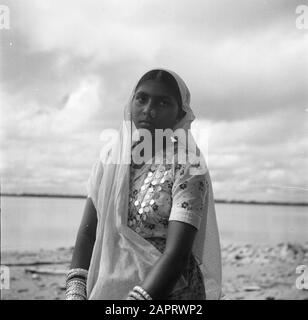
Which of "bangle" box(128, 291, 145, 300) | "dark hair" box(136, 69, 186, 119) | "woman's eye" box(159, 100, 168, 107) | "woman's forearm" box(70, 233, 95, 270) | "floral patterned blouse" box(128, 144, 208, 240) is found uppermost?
"dark hair" box(136, 69, 186, 119)

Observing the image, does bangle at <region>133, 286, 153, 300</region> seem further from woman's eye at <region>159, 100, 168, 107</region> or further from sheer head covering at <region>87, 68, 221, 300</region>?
woman's eye at <region>159, 100, 168, 107</region>

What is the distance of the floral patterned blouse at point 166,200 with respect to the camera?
4.08ft

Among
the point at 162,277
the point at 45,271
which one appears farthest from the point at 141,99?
the point at 45,271

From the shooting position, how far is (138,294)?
1204 mm

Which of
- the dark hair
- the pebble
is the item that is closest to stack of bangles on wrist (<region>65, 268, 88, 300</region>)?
the dark hair

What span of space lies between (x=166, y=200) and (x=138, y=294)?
0.87 ft

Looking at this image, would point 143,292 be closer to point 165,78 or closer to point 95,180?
point 95,180

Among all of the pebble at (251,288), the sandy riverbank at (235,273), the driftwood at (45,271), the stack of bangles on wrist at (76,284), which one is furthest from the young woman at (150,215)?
the driftwood at (45,271)

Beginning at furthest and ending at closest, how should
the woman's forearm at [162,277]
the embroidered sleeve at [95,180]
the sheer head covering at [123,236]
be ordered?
1. the embroidered sleeve at [95,180]
2. the sheer head covering at [123,236]
3. the woman's forearm at [162,277]

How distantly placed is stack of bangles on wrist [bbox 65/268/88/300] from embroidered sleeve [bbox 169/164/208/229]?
0.35 meters

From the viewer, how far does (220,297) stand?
1486mm

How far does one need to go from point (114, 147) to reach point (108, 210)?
0.22 metres

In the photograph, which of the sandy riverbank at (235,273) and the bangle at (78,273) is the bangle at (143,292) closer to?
the bangle at (78,273)

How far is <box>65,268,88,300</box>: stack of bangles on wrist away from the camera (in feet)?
4.43
